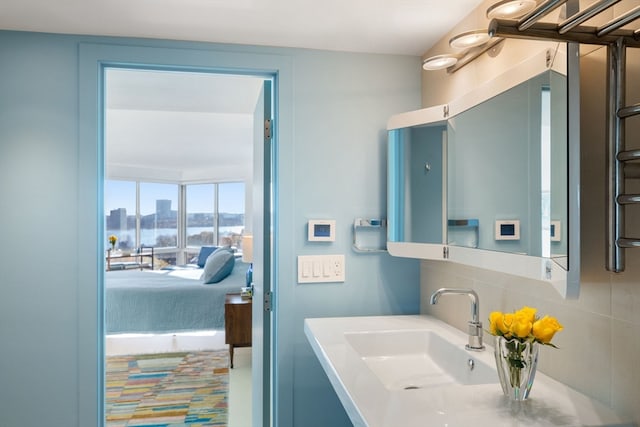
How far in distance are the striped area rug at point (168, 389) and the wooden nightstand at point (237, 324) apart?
26 cm

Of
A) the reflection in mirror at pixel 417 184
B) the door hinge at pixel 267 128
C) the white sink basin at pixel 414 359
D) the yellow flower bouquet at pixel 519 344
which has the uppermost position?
the door hinge at pixel 267 128

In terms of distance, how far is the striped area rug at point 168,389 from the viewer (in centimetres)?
321

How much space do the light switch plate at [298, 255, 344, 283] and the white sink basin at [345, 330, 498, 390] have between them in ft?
1.25

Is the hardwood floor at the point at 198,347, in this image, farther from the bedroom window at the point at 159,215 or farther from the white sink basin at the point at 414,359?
the bedroom window at the point at 159,215

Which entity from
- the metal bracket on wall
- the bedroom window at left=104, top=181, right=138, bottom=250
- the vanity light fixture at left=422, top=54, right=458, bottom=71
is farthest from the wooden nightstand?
the bedroom window at left=104, top=181, right=138, bottom=250

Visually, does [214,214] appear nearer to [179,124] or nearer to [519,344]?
[179,124]

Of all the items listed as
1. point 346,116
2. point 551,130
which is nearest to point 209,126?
point 346,116

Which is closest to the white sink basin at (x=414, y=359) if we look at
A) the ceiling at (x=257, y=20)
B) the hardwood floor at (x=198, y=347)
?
the ceiling at (x=257, y=20)

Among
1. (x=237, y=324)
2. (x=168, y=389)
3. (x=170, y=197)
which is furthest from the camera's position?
(x=170, y=197)

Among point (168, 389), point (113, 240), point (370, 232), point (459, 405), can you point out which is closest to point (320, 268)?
point (370, 232)

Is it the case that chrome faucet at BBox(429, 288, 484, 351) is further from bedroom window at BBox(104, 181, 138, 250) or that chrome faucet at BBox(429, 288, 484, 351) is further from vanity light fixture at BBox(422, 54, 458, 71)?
bedroom window at BBox(104, 181, 138, 250)

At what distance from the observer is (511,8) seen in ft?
4.58

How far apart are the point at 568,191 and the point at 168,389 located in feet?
11.4

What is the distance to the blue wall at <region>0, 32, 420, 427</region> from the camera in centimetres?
201
